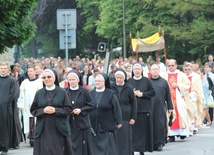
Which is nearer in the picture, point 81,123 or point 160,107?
point 81,123

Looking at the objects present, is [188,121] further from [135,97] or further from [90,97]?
[90,97]

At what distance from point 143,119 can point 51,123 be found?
16.8ft

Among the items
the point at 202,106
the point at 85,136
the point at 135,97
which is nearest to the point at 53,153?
the point at 85,136

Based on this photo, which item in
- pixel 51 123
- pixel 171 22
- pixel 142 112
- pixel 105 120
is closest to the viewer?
pixel 51 123

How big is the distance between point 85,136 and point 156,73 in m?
5.17

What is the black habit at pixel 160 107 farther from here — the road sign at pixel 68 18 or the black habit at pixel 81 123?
the road sign at pixel 68 18

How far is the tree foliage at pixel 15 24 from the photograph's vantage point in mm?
21547

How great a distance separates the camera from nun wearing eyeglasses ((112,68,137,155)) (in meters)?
16.9

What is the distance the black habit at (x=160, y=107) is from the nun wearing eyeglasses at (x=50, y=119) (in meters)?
6.01

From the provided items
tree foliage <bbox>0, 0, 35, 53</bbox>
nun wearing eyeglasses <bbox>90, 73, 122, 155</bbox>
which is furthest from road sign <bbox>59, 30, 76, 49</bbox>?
nun wearing eyeglasses <bbox>90, 73, 122, 155</bbox>

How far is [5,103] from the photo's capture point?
19.7m

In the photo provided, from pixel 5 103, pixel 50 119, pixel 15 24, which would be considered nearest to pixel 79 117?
pixel 50 119

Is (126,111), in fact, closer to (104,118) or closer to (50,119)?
(104,118)

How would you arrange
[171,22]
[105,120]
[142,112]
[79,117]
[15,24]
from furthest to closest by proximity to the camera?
[171,22] → [15,24] → [142,112] → [105,120] → [79,117]
